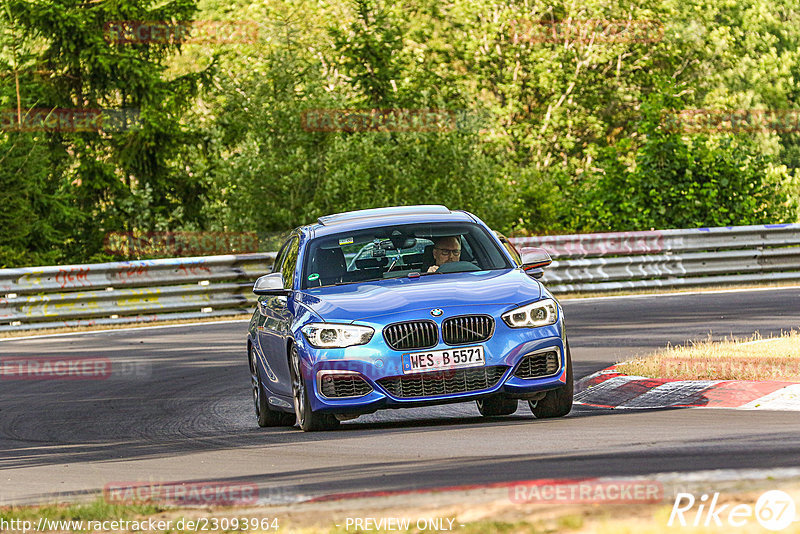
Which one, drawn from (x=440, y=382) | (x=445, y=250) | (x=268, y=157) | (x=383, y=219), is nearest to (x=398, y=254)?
(x=445, y=250)

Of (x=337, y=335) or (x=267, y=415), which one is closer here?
(x=337, y=335)

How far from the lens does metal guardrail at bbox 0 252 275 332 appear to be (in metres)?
20.6

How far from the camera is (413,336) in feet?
30.5

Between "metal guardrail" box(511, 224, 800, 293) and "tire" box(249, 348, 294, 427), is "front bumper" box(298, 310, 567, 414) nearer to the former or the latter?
"tire" box(249, 348, 294, 427)

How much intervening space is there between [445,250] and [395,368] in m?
1.63

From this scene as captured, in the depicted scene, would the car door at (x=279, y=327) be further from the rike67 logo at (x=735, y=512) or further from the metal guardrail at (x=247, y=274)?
the metal guardrail at (x=247, y=274)

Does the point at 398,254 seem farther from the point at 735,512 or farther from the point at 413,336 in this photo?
the point at 735,512

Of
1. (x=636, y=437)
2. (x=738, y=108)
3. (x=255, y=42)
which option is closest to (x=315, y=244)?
(x=636, y=437)

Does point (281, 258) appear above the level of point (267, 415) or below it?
above

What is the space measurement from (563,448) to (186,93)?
81.8 ft

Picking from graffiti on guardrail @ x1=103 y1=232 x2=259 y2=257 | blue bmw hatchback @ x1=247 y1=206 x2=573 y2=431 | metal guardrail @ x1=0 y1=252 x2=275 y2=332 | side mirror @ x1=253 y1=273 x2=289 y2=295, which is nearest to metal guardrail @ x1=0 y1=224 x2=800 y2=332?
metal guardrail @ x1=0 y1=252 x2=275 y2=332

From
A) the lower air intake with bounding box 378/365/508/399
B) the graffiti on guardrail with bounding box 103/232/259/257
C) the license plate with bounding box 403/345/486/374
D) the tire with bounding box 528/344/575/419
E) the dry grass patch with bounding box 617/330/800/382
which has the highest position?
the license plate with bounding box 403/345/486/374

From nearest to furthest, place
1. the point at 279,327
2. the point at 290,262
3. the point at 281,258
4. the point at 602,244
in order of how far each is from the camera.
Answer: the point at 279,327, the point at 290,262, the point at 281,258, the point at 602,244

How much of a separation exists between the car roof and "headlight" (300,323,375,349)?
1.58 meters
